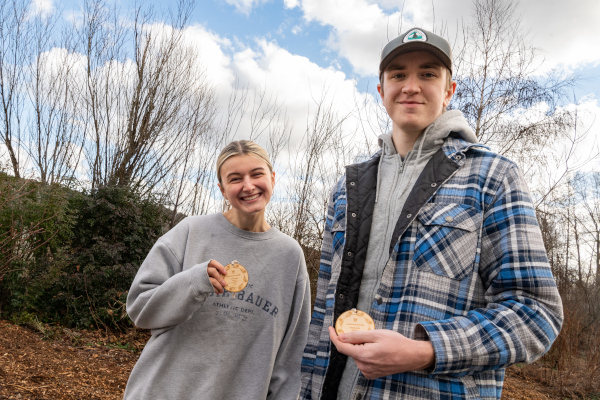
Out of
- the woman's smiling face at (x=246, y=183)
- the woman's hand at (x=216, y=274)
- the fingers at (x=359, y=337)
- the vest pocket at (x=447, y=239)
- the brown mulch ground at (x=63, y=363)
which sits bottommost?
the brown mulch ground at (x=63, y=363)

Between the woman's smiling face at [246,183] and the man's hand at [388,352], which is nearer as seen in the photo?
the man's hand at [388,352]

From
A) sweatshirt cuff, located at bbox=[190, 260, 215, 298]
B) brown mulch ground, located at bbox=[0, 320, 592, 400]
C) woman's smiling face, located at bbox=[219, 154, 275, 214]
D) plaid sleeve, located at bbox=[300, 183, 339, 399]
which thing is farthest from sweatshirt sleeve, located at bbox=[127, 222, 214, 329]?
brown mulch ground, located at bbox=[0, 320, 592, 400]

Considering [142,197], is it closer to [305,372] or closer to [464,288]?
[305,372]

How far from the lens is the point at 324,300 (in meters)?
1.83

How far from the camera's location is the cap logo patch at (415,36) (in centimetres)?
161

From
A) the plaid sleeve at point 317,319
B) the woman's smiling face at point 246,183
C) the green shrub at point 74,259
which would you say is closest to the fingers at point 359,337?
the plaid sleeve at point 317,319

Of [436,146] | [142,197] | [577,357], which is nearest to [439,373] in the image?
[436,146]

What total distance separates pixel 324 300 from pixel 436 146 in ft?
2.71

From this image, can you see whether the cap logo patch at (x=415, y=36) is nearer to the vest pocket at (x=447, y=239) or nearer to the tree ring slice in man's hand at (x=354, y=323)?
the vest pocket at (x=447, y=239)

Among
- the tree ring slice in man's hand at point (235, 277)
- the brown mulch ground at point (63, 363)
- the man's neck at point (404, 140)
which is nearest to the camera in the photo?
the man's neck at point (404, 140)

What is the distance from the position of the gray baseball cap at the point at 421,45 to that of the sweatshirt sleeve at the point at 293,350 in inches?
46.2

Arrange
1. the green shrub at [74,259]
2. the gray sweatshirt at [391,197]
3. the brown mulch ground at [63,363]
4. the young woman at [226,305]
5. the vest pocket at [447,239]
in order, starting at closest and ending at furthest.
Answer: the vest pocket at [447,239] → the gray sweatshirt at [391,197] → the young woman at [226,305] → the brown mulch ground at [63,363] → the green shrub at [74,259]

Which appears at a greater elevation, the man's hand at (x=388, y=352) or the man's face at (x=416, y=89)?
the man's face at (x=416, y=89)

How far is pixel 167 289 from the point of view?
5.93 ft
